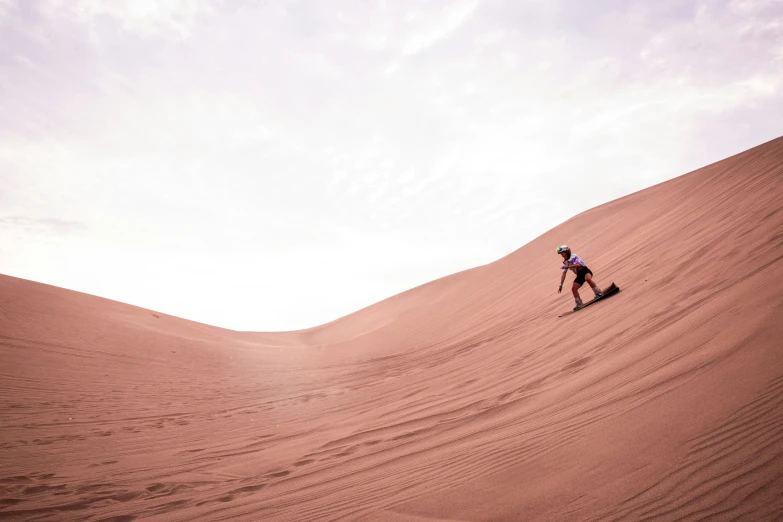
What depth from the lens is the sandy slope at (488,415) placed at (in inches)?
87.8

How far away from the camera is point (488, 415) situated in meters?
4.04

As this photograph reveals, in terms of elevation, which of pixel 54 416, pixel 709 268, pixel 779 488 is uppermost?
pixel 54 416

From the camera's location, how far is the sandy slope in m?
2.23

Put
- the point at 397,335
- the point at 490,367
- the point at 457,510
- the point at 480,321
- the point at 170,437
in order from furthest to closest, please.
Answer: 1. the point at 397,335
2. the point at 480,321
3. the point at 490,367
4. the point at 170,437
5. the point at 457,510

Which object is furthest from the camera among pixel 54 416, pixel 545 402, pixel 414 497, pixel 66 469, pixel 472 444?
pixel 54 416

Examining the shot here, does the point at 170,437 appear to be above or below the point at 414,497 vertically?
above

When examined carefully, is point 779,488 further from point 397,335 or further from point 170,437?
point 397,335

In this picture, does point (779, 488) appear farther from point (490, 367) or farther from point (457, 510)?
point (490, 367)

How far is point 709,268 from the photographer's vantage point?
18.7 ft

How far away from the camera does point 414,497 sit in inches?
105

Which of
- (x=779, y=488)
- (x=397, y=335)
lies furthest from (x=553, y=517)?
(x=397, y=335)

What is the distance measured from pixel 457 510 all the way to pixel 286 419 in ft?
14.5

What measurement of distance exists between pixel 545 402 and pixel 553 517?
1.82 m

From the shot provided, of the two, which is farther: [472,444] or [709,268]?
[709,268]
